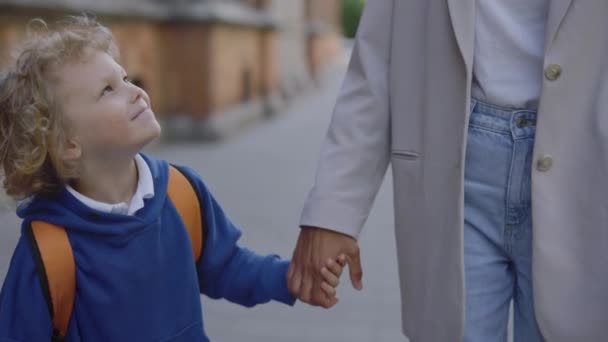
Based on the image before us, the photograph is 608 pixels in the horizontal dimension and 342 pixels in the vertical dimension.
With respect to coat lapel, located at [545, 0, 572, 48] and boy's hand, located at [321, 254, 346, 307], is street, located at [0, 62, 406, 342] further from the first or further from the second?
coat lapel, located at [545, 0, 572, 48]

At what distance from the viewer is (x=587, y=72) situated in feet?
6.14

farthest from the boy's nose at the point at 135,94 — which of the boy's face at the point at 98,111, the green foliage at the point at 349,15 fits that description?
the green foliage at the point at 349,15

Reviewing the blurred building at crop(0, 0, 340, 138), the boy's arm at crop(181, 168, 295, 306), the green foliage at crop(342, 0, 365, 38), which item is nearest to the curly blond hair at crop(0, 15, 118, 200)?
the boy's arm at crop(181, 168, 295, 306)

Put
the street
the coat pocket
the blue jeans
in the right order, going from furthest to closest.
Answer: the street < the coat pocket < the blue jeans

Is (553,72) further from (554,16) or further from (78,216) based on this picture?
(78,216)

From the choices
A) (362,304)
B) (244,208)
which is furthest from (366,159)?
(244,208)

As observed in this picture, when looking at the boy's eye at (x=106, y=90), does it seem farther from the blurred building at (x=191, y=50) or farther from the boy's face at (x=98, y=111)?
the blurred building at (x=191, y=50)

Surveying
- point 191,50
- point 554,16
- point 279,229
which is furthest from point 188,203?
point 191,50

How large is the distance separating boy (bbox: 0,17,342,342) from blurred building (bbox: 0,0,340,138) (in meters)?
4.36

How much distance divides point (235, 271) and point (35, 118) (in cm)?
65

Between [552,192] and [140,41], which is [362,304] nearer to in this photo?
[552,192]

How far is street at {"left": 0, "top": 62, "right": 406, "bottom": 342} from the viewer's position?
426cm

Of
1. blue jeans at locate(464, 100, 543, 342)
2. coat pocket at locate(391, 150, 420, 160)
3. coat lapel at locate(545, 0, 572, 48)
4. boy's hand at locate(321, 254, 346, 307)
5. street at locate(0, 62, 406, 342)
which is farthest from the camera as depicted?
street at locate(0, 62, 406, 342)

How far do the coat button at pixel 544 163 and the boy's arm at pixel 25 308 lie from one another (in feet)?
3.47
